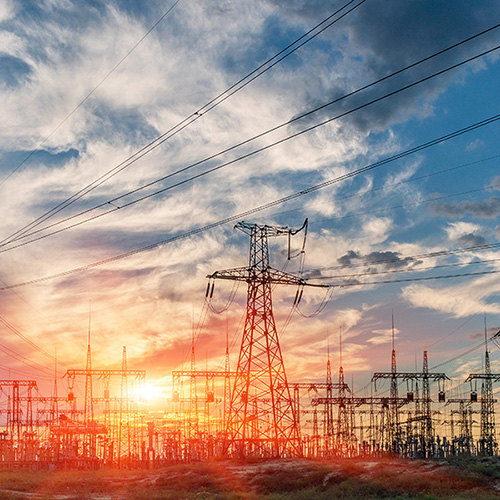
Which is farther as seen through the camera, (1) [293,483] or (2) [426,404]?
(2) [426,404]

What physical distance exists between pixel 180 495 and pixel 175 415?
50.5 meters

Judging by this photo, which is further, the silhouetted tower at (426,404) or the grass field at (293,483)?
the silhouetted tower at (426,404)

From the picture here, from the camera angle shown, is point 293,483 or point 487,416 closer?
point 293,483

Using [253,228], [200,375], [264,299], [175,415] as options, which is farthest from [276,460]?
[175,415]

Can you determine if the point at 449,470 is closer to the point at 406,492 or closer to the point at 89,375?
the point at 406,492

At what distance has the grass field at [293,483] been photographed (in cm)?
3272

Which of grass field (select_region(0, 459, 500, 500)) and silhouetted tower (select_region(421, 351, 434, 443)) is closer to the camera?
grass field (select_region(0, 459, 500, 500))

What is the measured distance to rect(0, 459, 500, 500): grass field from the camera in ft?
107

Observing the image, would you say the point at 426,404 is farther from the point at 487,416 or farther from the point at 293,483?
the point at 293,483

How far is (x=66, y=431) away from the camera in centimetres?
9312

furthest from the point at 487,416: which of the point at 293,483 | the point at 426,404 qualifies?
the point at 293,483

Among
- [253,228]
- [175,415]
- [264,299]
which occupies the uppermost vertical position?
[253,228]

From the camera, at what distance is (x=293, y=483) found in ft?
121

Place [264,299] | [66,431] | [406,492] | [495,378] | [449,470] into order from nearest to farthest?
1. [406,492]
2. [449,470]
3. [264,299]
4. [495,378]
5. [66,431]
